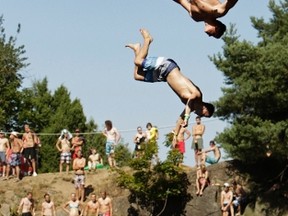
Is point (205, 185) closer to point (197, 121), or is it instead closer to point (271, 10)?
point (197, 121)

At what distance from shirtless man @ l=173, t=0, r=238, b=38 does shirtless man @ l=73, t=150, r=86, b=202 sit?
578 inches

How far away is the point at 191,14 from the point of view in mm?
7723

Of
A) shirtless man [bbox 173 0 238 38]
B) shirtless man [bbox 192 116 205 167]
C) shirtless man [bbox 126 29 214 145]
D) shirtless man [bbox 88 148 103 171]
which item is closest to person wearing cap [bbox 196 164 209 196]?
shirtless man [bbox 192 116 205 167]

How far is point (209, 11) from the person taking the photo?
7.55 m

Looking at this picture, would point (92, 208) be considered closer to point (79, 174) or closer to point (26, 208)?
point (79, 174)

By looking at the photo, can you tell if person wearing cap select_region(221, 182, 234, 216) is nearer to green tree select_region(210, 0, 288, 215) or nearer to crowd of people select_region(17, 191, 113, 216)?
green tree select_region(210, 0, 288, 215)

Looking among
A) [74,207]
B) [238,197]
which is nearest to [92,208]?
[74,207]

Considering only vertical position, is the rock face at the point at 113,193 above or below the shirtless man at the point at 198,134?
below

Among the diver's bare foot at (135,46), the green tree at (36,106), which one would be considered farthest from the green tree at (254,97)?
the green tree at (36,106)

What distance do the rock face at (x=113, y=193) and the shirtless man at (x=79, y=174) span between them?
718 mm

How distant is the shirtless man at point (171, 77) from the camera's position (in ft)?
30.4

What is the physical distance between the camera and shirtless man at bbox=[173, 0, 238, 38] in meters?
7.37

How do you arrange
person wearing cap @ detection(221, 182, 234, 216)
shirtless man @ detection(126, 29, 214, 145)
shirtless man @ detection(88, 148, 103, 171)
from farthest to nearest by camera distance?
1. shirtless man @ detection(88, 148, 103, 171)
2. person wearing cap @ detection(221, 182, 234, 216)
3. shirtless man @ detection(126, 29, 214, 145)

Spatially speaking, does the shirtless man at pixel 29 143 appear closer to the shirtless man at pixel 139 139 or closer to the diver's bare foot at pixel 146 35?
the shirtless man at pixel 139 139
